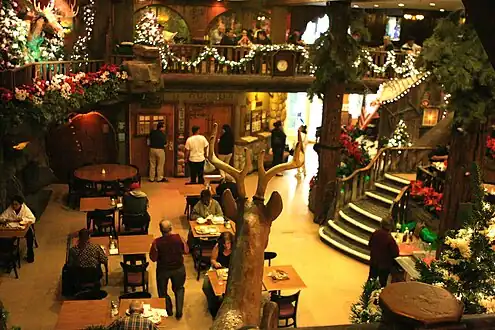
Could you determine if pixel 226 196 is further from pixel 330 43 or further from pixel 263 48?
pixel 263 48

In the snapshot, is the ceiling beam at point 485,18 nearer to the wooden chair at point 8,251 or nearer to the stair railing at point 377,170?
the wooden chair at point 8,251

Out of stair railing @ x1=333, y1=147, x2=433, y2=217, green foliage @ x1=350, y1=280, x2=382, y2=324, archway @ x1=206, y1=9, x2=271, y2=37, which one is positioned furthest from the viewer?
archway @ x1=206, y1=9, x2=271, y2=37

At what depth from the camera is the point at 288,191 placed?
16328mm

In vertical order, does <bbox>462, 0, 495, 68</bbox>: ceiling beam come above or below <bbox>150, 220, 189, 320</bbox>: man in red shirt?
above

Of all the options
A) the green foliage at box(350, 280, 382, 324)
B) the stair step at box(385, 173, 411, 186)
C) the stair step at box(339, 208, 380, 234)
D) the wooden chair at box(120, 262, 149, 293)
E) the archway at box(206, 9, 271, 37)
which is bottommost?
the wooden chair at box(120, 262, 149, 293)

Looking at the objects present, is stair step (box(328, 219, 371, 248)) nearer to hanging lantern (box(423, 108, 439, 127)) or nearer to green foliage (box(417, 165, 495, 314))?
hanging lantern (box(423, 108, 439, 127))

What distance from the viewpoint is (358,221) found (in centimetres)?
1264

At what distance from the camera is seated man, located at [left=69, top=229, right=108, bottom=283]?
28.8ft

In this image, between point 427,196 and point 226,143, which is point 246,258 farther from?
point 226,143

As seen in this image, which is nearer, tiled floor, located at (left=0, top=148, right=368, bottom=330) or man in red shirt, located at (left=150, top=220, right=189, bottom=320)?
man in red shirt, located at (left=150, top=220, right=189, bottom=320)

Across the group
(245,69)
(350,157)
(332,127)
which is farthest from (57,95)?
(350,157)

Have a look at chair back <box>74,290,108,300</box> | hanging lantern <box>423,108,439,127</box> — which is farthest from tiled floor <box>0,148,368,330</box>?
hanging lantern <box>423,108,439,127</box>

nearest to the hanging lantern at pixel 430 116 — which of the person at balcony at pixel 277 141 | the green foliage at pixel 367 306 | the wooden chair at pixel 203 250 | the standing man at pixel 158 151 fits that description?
the person at balcony at pixel 277 141

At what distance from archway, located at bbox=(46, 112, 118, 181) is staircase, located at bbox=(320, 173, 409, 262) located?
7108mm
